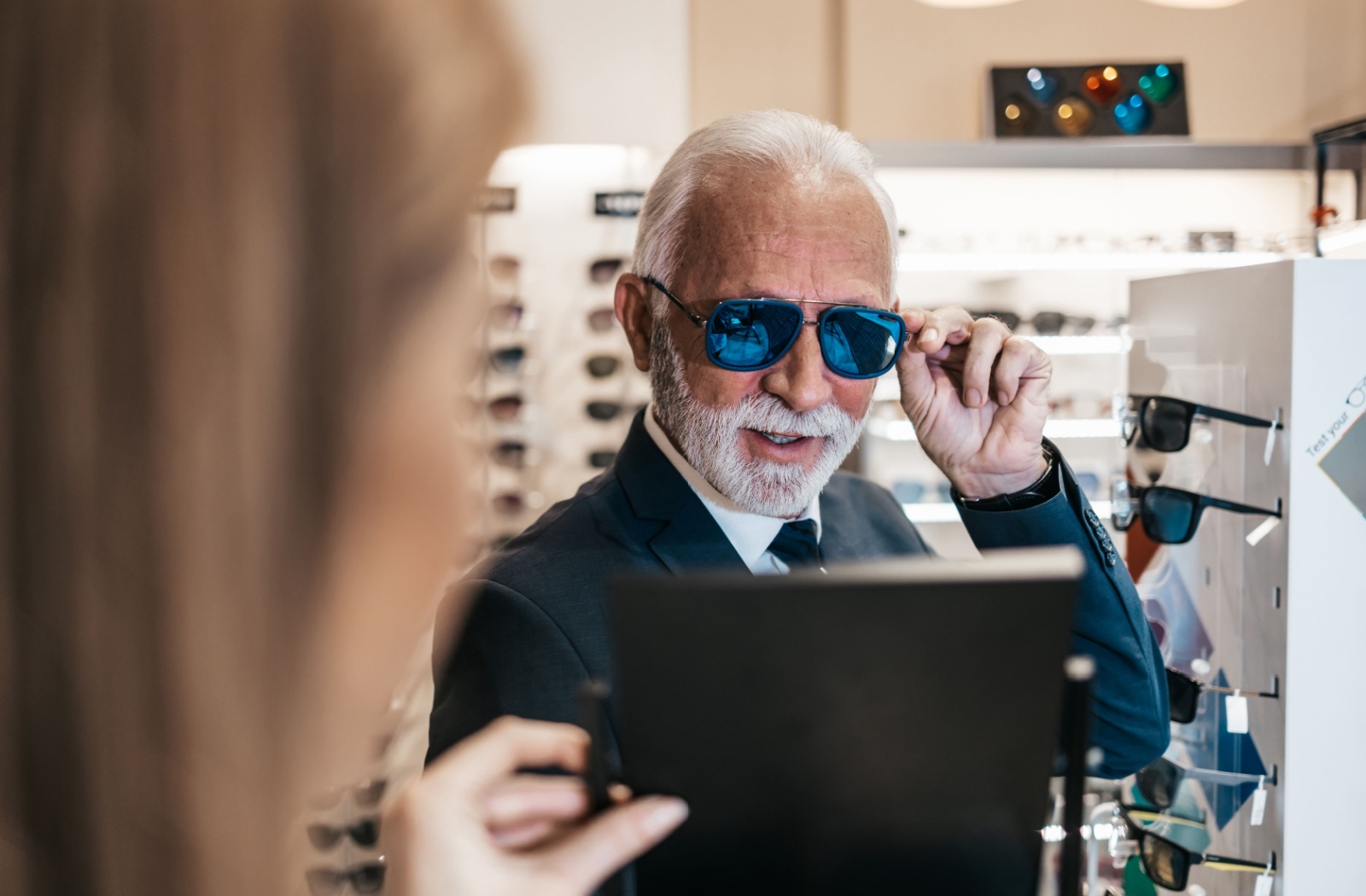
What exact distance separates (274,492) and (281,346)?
2.0 inches

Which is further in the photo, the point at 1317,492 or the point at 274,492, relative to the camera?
the point at 1317,492

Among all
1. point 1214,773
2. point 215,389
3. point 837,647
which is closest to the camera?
point 215,389

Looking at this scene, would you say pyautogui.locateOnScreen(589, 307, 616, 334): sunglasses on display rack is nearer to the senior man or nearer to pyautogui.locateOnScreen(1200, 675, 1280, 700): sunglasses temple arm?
the senior man

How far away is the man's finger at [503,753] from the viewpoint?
63 centimetres

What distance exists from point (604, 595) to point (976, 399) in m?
0.65

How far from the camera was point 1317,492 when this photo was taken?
1.82 meters

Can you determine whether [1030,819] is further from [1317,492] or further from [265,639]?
[1317,492]

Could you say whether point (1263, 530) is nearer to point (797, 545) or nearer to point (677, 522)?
point (797, 545)

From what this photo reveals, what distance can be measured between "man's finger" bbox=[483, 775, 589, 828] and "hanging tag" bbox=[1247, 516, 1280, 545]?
64.9 inches

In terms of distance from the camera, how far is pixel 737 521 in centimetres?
161

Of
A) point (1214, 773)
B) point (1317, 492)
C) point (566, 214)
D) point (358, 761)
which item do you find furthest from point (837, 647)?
point (566, 214)

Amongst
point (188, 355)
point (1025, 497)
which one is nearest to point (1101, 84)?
point (1025, 497)

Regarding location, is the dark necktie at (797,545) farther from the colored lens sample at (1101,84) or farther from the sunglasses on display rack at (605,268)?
the colored lens sample at (1101,84)

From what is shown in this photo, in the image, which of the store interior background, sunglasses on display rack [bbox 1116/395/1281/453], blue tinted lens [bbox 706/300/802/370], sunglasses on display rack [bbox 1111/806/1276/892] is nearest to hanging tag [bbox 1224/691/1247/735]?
sunglasses on display rack [bbox 1111/806/1276/892]
